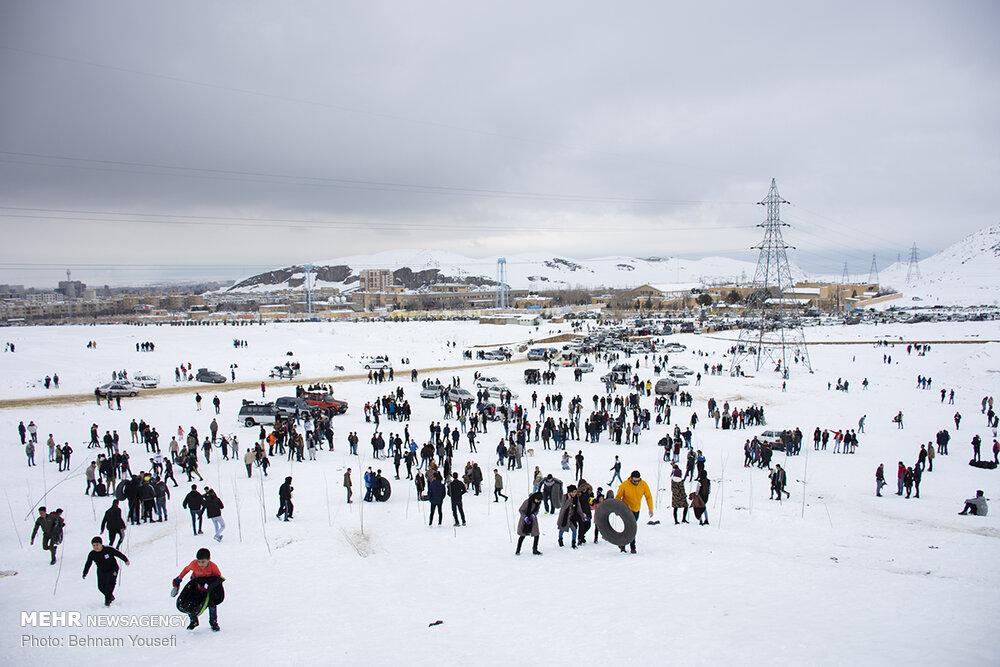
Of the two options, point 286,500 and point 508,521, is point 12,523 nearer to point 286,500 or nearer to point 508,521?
point 286,500

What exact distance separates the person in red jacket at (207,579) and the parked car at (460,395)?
896 inches

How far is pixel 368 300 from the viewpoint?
651 feet

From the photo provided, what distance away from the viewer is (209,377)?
40.2 m

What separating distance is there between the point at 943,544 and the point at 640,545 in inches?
266

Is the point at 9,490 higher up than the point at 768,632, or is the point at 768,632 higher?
the point at 768,632

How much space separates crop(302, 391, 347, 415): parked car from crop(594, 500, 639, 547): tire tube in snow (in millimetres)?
20527

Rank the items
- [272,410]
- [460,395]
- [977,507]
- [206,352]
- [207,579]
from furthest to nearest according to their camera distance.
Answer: [206,352]
[460,395]
[272,410]
[977,507]
[207,579]

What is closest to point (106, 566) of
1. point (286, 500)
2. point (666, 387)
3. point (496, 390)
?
point (286, 500)

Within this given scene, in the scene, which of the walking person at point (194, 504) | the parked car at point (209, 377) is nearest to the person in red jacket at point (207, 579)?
the walking person at point (194, 504)

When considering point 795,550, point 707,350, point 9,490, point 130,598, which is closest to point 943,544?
point 795,550

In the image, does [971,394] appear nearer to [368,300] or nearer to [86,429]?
[86,429]

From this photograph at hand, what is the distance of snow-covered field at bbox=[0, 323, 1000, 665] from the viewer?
26.0 feet

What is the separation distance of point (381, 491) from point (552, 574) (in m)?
7.20

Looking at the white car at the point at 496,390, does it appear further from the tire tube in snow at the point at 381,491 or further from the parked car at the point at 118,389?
the parked car at the point at 118,389
